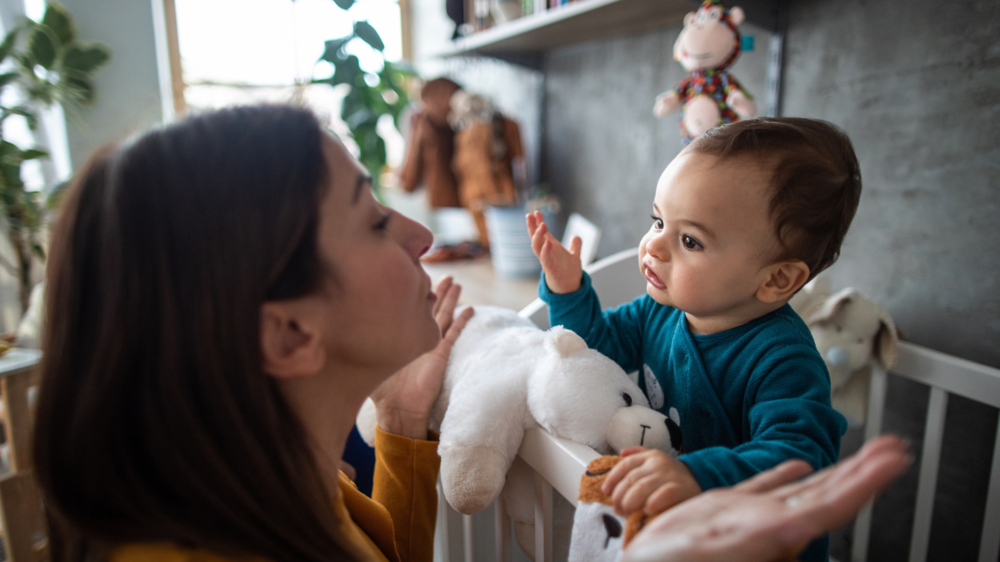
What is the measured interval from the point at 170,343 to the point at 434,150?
1809 mm

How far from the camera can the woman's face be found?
18.3 inches

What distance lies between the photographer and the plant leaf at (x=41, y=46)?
77.6 inches

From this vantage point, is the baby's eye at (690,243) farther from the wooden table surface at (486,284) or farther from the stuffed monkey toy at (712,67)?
the wooden table surface at (486,284)

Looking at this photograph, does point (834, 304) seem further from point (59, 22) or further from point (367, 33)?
point (59, 22)

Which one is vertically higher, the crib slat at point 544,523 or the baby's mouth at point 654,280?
the baby's mouth at point 654,280

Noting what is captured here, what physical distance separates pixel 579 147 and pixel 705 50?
878 mm

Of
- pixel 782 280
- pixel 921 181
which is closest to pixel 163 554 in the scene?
pixel 782 280

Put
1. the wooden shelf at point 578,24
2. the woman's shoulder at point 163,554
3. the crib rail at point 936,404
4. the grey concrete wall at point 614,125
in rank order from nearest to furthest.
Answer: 1. the woman's shoulder at point 163,554
2. the crib rail at point 936,404
3. the wooden shelf at point 578,24
4. the grey concrete wall at point 614,125

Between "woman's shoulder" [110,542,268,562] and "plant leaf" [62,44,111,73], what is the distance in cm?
243

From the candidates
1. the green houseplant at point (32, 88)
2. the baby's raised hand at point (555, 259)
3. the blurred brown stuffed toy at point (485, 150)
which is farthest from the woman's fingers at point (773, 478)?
the green houseplant at point (32, 88)

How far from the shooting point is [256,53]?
111 inches

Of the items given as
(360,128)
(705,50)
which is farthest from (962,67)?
(360,128)

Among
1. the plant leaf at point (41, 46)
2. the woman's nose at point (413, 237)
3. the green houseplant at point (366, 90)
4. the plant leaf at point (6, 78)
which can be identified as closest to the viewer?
the woman's nose at point (413, 237)

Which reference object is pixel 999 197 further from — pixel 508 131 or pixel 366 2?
pixel 366 2
